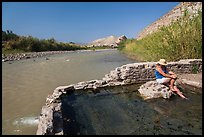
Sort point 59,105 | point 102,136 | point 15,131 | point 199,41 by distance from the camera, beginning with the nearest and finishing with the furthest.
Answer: point 102,136 → point 15,131 → point 59,105 → point 199,41

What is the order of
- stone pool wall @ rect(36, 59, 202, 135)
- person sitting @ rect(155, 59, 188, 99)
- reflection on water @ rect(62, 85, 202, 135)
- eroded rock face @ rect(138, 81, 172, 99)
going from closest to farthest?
reflection on water @ rect(62, 85, 202, 135), eroded rock face @ rect(138, 81, 172, 99), person sitting @ rect(155, 59, 188, 99), stone pool wall @ rect(36, 59, 202, 135)

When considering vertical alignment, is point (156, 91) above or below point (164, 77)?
below

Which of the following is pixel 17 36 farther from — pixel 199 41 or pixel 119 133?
pixel 119 133

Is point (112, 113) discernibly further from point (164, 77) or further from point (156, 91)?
point (164, 77)

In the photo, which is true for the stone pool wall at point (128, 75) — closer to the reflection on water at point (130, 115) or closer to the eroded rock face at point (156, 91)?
the reflection on water at point (130, 115)

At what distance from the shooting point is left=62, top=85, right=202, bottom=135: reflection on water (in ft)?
16.8

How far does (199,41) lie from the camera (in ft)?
36.8

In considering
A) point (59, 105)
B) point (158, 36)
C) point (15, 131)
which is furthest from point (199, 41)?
point (15, 131)

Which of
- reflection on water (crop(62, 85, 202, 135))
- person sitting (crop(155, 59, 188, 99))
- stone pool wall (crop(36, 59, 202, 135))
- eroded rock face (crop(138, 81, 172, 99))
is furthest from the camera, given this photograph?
stone pool wall (crop(36, 59, 202, 135))

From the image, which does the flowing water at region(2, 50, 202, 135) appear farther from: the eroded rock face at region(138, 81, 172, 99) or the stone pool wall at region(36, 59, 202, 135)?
the stone pool wall at region(36, 59, 202, 135)

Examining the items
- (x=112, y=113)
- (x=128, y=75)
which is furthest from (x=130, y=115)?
(x=128, y=75)

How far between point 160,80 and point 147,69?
1.80 metres

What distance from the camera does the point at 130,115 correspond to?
19.7 ft

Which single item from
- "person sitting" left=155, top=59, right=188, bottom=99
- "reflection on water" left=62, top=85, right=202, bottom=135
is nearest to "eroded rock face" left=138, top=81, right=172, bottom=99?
"reflection on water" left=62, top=85, right=202, bottom=135
